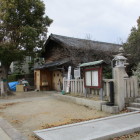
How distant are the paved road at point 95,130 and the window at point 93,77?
259 cm

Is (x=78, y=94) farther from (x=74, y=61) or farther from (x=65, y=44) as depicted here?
(x=65, y=44)

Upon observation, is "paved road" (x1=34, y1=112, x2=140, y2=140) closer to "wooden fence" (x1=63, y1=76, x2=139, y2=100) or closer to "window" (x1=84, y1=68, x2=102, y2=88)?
"wooden fence" (x1=63, y1=76, x2=139, y2=100)

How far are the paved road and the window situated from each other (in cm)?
259

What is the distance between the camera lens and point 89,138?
3.78 m

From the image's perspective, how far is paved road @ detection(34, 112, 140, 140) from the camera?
3.94 m

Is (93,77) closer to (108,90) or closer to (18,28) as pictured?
(108,90)

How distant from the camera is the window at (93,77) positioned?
761cm

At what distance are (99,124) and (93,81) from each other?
131 inches

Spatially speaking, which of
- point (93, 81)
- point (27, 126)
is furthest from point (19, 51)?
point (27, 126)

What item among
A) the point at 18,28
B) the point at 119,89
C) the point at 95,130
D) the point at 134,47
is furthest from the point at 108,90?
the point at 18,28

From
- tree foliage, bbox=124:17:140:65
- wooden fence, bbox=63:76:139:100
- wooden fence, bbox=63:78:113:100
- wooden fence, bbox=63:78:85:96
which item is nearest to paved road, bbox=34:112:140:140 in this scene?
wooden fence, bbox=63:76:139:100

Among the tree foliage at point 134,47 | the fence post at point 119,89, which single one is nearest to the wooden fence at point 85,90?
the fence post at point 119,89

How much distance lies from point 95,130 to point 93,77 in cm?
387

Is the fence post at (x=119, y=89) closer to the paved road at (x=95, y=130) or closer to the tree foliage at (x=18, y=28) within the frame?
the paved road at (x=95, y=130)
